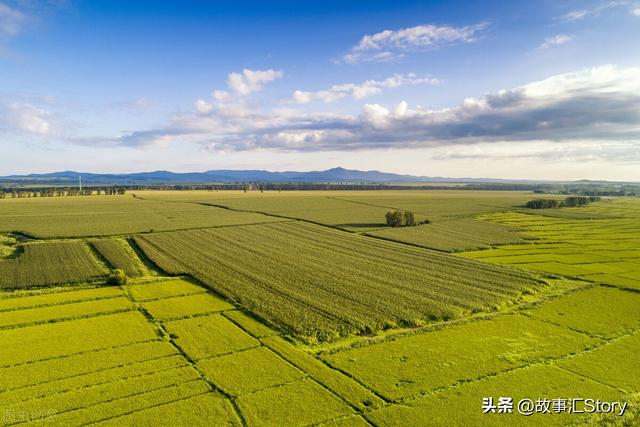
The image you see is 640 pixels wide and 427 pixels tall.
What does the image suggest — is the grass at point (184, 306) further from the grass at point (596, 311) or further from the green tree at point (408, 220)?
the green tree at point (408, 220)

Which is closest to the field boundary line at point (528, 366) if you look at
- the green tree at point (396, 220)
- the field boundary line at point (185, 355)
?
the field boundary line at point (185, 355)

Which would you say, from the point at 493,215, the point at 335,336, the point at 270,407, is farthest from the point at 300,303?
the point at 493,215

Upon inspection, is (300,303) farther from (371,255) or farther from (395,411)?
(371,255)

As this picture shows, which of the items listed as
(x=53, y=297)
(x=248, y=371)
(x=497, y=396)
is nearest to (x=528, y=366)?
(x=497, y=396)

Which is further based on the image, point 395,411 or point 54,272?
point 54,272

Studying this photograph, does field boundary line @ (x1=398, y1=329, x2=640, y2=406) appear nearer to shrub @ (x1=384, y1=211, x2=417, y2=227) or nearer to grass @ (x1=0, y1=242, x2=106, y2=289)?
grass @ (x1=0, y1=242, x2=106, y2=289)

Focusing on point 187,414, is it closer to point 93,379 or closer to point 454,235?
point 93,379

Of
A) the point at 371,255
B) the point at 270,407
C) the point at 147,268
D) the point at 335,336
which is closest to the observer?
the point at 270,407

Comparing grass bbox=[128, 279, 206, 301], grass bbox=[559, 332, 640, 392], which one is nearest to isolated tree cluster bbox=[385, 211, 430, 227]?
grass bbox=[128, 279, 206, 301]

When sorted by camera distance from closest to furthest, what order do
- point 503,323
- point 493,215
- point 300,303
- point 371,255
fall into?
point 503,323 → point 300,303 → point 371,255 → point 493,215
